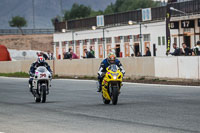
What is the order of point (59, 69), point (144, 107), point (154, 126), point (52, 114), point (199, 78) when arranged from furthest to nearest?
point (59, 69) < point (199, 78) < point (144, 107) < point (52, 114) < point (154, 126)

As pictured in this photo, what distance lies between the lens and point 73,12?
621ft

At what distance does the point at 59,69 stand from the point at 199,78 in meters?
16.3

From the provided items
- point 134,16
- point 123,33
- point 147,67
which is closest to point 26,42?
point 134,16

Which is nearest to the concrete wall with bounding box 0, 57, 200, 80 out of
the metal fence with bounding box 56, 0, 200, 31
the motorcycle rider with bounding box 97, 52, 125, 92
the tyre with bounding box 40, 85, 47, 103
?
the motorcycle rider with bounding box 97, 52, 125, 92

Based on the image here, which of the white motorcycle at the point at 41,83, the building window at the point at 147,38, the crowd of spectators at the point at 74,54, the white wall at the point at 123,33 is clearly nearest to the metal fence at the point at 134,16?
the white wall at the point at 123,33

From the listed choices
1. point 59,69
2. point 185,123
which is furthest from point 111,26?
point 185,123

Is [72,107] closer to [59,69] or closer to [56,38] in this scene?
[59,69]

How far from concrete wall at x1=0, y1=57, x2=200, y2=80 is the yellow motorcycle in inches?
396

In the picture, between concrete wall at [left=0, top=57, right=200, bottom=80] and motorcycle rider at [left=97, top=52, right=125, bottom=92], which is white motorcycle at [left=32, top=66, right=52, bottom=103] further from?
concrete wall at [left=0, top=57, right=200, bottom=80]

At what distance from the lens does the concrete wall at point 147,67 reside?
2684 centimetres

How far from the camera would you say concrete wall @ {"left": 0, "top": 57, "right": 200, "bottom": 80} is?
2684 centimetres

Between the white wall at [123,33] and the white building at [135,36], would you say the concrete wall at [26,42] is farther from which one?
the white wall at [123,33]

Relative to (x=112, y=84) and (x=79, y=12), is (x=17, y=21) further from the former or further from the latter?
(x=112, y=84)

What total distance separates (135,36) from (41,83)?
49.5m
